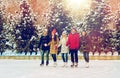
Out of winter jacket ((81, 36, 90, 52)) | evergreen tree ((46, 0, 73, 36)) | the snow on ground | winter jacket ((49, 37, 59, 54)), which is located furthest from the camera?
evergreen tree ((46, 0, 73, 36))

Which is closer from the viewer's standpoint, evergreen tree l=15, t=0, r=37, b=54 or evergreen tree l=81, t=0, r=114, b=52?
evergreen tree l=81, t=0, r=114, b=52

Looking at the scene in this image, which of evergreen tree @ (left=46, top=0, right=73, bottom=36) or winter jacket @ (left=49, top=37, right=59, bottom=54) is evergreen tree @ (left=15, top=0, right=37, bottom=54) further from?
winter jacket @ (left=49, top=37, right=59, bottom=54)

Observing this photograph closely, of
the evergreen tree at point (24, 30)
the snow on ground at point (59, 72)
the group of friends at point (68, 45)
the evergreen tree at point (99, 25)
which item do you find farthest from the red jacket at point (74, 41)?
the evergreen tree at point (24, 30)

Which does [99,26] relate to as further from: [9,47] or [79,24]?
[9,47]

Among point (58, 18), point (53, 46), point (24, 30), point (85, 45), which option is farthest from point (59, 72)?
point (24, 30)

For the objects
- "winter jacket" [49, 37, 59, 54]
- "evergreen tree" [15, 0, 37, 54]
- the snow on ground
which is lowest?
the snow on ground

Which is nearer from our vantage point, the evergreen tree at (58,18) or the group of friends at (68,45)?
the group of friends at (68,45)

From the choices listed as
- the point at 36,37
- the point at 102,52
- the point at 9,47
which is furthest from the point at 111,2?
the point at 9,47

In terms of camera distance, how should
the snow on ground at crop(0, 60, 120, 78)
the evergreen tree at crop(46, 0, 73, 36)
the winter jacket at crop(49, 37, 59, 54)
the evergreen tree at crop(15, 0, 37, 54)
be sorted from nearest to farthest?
the snow on ground at crop(0, 60, 120, 78) → the winter jacket at crop(49, 37, 59, 54) → the evergreen tree at crop(46, 0, 73, 36) → the evergreen tree at crop(15, 0, 37, 54)

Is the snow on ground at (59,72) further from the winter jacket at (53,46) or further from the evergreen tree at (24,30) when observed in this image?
the evergreen tree at (24,30)

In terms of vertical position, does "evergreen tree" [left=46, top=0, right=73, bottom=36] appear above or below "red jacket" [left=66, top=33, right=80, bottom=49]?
above

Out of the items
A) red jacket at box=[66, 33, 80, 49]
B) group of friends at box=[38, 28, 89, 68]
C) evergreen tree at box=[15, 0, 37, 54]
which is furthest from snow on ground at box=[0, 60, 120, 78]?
evergreen tree at box=[15, 0, 37, 54]

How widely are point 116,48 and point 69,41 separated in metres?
10.3

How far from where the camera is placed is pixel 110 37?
26.7 m
